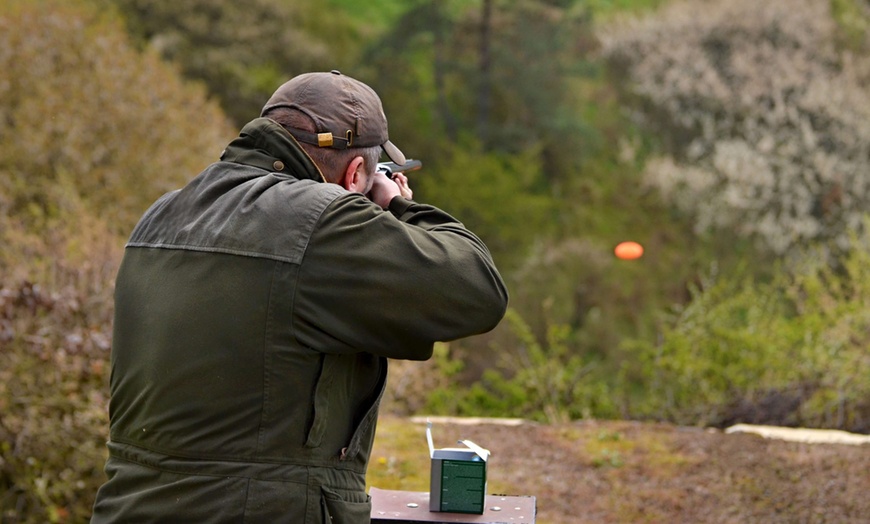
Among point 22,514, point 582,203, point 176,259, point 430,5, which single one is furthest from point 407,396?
A: point 430,5

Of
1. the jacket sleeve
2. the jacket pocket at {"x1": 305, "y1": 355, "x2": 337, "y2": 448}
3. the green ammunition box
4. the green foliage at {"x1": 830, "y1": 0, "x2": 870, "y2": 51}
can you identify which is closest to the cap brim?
the jacket sleeve

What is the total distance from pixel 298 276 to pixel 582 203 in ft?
66.6

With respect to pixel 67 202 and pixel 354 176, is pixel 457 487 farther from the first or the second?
A: pixel 67 202

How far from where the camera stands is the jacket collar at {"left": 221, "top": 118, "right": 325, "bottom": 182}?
8.26 feet

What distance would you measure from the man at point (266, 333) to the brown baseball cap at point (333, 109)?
0.15 m

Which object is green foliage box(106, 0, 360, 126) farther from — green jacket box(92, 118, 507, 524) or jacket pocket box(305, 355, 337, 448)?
jacket pocket box(305, 355, 337, 448)

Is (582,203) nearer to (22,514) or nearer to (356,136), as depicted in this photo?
(22,514)

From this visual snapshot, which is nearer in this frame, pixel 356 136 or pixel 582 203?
pixel 356 136

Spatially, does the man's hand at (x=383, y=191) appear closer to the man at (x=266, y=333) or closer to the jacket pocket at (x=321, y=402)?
the man at (x=266, y=333)

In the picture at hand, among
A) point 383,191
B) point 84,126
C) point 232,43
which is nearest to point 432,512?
point 383,191

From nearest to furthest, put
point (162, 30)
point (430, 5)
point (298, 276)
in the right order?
point (298, 276)
point (162, 30)
point (430, 5)

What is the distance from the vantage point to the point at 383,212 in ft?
7.79

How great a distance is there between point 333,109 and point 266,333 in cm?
56

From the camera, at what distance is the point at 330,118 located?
8.36 feet
